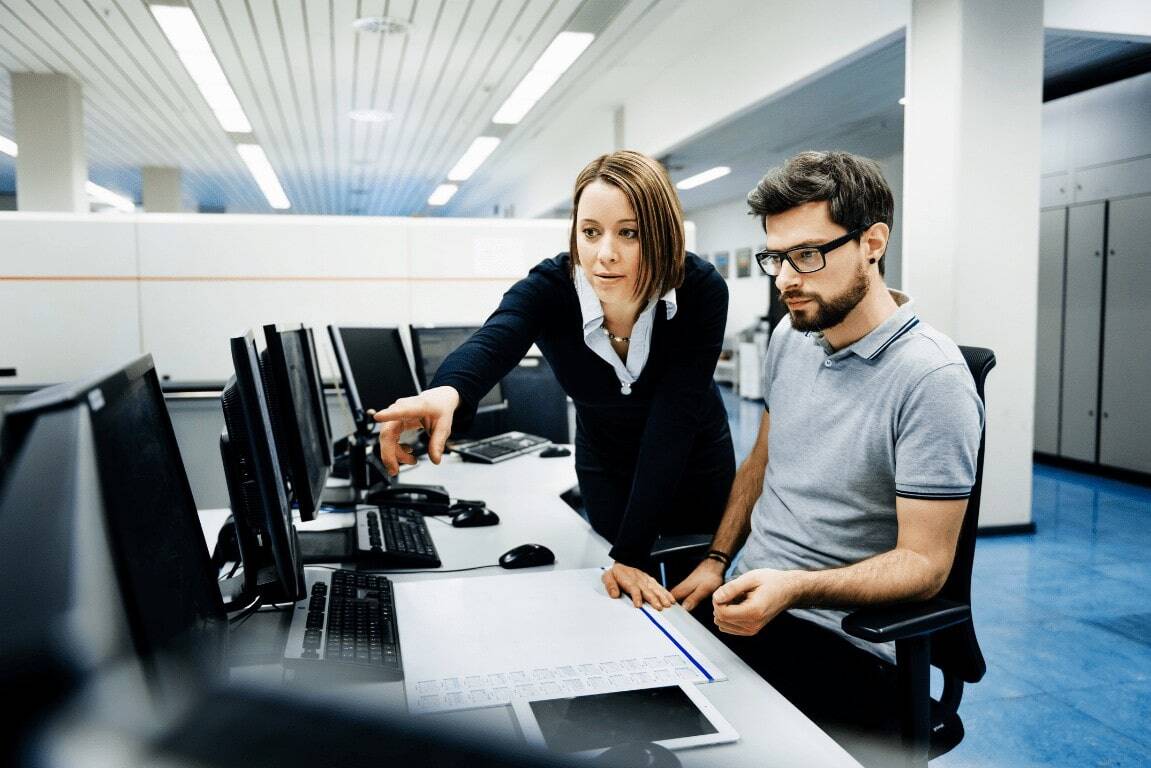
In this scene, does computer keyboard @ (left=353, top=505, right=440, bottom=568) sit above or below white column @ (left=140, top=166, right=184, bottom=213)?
below

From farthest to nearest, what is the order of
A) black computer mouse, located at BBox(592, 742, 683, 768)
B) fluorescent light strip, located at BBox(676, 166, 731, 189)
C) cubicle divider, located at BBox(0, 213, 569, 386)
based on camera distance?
fluorescent light strip, located at BBox(676, 166, 731, 189) < cubicle divider, located at BBox(0, 213, 569, 386) < black computer mouse, located at BBox(592, 742, 683, 768)

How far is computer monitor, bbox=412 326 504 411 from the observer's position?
2.84m

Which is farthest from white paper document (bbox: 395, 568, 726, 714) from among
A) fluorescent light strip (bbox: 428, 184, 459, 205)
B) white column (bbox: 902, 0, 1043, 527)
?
fluorescent light strip (bbox: 428, 184, 459, 205)

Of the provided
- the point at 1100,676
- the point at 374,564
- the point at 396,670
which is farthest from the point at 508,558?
the point at 1100,676

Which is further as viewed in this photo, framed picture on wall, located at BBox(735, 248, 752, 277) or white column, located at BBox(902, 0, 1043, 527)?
framed picture on wall, located at BBox(735, 248, 752, 277)

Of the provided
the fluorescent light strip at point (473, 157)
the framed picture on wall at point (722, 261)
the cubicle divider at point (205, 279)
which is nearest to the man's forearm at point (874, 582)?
the cubicle divider at point (205, 279)

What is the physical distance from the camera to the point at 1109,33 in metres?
4.23

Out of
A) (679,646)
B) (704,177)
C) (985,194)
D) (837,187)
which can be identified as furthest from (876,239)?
(704,177)

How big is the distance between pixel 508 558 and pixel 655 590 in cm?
33

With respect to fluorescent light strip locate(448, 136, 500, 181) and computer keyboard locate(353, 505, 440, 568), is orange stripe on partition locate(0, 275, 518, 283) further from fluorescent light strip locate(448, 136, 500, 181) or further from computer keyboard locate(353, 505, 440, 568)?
fluorescent light strip locate(448, 136, 500, 181)

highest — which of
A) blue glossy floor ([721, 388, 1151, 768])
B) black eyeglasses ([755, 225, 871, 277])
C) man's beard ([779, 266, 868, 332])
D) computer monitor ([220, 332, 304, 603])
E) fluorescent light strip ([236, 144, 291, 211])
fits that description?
fluorescent light strip ([236, 144, 291, 211])

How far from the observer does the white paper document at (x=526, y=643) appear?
1.00m

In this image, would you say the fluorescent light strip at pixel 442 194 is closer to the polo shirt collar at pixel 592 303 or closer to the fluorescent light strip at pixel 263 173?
the fluorescent light strip at pixel 263 173

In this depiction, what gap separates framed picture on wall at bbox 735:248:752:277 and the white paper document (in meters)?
11.0
